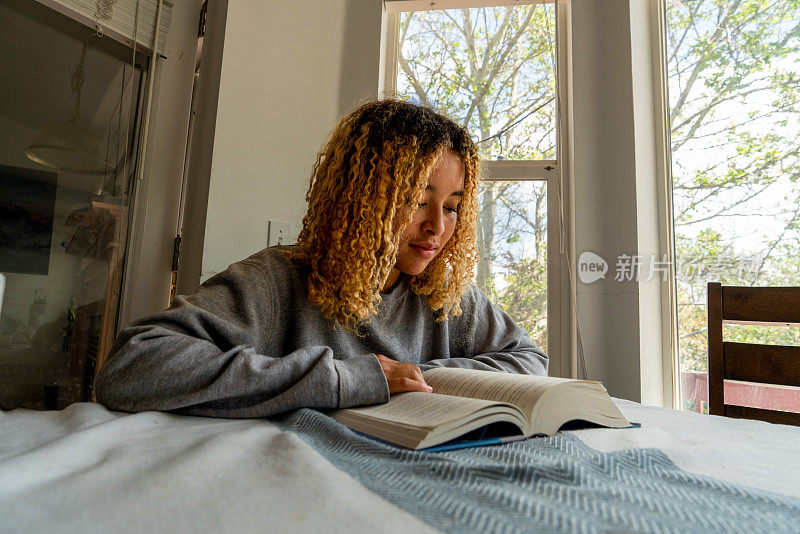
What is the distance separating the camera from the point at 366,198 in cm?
106

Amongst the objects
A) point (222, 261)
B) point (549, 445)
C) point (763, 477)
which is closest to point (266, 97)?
point (222, 261)

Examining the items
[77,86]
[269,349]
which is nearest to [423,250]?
[269,349]

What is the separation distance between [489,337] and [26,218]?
1.20 m

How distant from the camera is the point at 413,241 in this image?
1112 millimetres

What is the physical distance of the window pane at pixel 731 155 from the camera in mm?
1644

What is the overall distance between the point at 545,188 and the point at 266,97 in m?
1.05

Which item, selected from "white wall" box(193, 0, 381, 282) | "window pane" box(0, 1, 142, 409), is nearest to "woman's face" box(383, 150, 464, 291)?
"white wall" box(193, 0, 381, 282)

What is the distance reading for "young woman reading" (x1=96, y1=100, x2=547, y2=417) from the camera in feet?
2.33

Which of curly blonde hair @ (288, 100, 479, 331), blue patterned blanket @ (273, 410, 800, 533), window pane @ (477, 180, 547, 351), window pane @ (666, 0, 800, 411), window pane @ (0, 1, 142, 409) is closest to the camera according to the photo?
blue patterned blanket @ (273, 410, 800, 533)

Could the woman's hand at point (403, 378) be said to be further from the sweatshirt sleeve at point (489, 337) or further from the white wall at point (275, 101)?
the white wall at point (275, 101)

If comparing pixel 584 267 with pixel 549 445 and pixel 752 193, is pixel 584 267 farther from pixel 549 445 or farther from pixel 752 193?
pixel 549 445

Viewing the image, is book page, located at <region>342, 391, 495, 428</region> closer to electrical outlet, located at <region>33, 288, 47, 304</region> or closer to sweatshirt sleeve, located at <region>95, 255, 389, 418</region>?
sweatshirt sleeve, located at <region>95, 255, 389, 418</region>

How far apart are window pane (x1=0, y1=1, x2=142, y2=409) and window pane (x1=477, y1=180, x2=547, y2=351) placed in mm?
1232

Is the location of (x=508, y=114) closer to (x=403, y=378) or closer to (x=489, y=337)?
(x=489, y=337)
